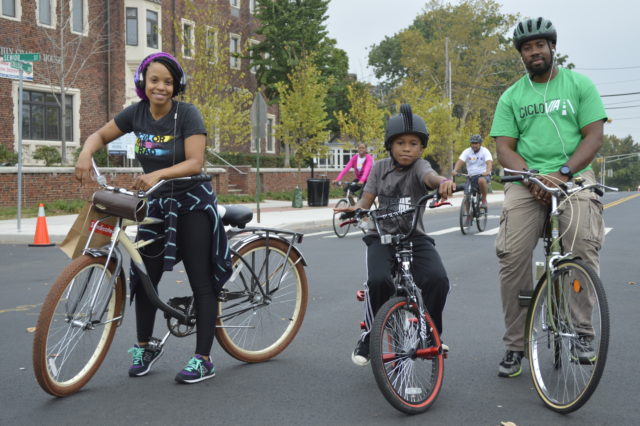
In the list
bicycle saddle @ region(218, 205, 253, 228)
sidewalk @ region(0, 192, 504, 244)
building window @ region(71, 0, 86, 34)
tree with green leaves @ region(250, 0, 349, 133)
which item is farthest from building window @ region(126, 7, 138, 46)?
bicycle saddle @ region(218, 205, 253, 228)

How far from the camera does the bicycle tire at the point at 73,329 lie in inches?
153

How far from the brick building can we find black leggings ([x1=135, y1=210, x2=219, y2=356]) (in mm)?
22600

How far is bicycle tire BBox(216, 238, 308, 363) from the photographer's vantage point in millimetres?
4934

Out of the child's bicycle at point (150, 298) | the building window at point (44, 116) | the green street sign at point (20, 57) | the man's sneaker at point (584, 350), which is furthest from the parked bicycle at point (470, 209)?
the building window at point (44, 116)

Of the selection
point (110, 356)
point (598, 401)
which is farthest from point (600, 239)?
point (110, 356)

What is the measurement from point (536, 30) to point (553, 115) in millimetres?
505

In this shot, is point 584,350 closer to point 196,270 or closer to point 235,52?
point 196,270

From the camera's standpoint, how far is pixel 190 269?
14.9ft

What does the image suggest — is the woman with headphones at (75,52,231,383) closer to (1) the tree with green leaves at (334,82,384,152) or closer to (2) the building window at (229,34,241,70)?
(1) the tree with green leaves at (334,82,384,152)

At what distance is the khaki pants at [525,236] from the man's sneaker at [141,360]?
2.19 meters

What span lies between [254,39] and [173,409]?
3983 centimetres

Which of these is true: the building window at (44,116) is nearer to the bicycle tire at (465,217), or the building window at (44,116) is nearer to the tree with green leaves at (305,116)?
the tree with green leaves at (305,116)

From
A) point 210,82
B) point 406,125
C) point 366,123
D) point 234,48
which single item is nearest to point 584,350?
point 406,125

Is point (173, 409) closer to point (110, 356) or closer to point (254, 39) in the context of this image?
point (110, 356)
